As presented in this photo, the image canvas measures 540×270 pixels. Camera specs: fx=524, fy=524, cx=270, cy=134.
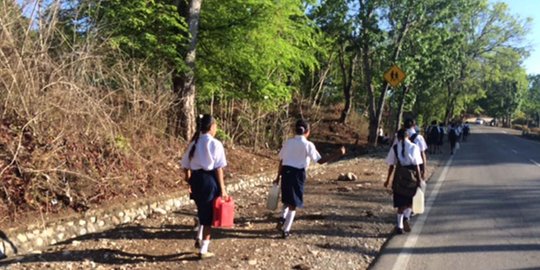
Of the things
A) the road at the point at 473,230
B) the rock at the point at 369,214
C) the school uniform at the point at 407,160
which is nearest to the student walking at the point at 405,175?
the school uniform at the point at 407,160

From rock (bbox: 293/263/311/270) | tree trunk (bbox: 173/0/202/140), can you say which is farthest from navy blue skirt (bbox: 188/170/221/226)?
tree trunk (bbox: 173/0/202/140)

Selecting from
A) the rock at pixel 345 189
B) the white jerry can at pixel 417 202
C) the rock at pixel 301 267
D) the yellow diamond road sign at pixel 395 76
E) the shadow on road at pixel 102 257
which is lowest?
the shadow on road at pixel 102 257

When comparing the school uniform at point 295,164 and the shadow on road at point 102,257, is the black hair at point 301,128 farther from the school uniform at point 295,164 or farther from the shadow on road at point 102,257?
the shadow on road at point 102,257

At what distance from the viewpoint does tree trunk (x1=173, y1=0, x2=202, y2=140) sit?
12.9 m

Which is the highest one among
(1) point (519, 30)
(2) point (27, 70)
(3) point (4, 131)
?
(1) point (519, 30)

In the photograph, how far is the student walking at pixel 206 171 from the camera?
21.2ft

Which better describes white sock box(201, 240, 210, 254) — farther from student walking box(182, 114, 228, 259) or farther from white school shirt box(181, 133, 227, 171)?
white school shirt box(181, 133, 227, 171)

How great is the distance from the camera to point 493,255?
702 centimetres

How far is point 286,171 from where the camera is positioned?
788cm

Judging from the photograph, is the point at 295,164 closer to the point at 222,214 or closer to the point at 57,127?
the point at 222,214

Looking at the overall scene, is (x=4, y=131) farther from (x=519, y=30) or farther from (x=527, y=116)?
(x=527, y=116)

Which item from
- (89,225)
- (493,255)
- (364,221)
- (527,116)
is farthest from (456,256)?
(527,116)

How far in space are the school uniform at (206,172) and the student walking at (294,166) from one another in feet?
5.08

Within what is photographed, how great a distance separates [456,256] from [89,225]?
5245 mm
